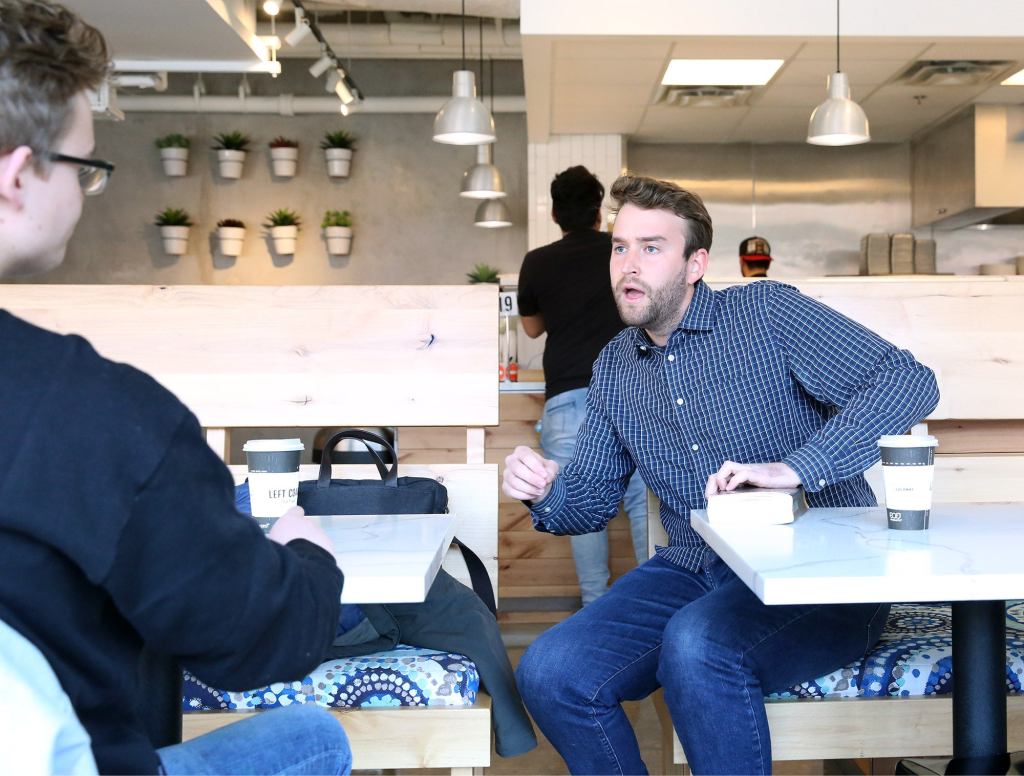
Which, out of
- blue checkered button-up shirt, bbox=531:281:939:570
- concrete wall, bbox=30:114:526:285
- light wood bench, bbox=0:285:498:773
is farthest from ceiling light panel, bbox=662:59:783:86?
blue checkered button-up shirt, bbox=531:281:939:570

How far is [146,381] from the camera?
0.83m

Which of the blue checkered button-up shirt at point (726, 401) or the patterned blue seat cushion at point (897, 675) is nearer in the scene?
the patterned blue seat cushion at point (897, 675)

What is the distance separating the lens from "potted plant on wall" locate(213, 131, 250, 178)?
7703 millimetres

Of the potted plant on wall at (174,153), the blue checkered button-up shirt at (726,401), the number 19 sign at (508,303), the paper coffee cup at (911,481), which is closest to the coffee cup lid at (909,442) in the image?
the paper coffee cup at (911,481)

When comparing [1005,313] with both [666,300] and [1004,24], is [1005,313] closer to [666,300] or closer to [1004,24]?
[666,300]

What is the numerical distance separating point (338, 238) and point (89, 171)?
23.1 feet

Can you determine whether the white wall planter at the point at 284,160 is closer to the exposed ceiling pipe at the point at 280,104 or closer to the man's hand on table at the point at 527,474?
the exposed ceiling pipe at the point at 280,104

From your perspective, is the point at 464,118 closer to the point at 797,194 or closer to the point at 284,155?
the point at 797,194

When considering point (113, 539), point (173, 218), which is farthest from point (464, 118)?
point (173, 218)

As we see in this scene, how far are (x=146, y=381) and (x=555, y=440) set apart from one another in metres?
2.57

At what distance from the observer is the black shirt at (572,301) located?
131 inches

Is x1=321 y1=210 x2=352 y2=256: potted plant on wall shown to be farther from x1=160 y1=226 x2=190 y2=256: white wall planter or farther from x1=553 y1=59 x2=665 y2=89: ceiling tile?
x1=553 y1=59 x2=665 y2=89: ceiling tile

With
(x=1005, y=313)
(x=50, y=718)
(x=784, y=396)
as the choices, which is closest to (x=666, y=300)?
(x=784, y=396)

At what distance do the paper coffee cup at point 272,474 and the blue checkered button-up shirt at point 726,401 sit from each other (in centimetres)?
54
